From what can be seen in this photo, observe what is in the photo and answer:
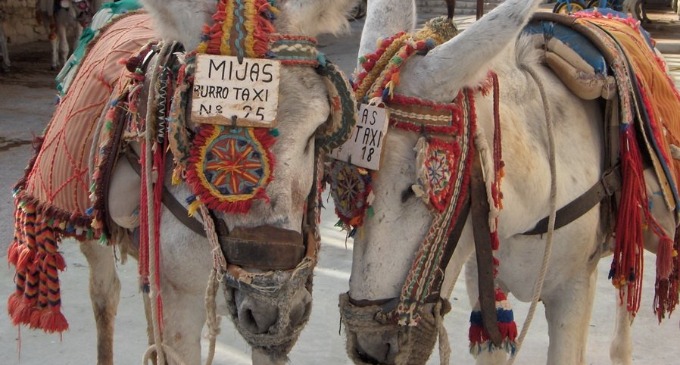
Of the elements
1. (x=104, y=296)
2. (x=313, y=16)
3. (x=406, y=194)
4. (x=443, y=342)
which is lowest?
(x=104, y=296)

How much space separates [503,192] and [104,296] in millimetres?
2391

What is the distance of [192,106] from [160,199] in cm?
52

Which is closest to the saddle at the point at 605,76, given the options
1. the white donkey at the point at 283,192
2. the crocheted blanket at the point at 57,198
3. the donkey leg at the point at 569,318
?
the donkey leg at the point at 569,318

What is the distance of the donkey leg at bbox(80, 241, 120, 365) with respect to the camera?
4.18 m

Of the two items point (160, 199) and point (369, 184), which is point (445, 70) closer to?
point (369, 184)

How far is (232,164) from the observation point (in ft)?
7.32

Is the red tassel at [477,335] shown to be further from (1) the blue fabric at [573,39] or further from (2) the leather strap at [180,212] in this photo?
(2) the leather strap at [180,212]

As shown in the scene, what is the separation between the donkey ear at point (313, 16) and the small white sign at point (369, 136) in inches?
10.7

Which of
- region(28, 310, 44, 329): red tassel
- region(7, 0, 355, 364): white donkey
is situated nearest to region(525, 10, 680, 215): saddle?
region(7, 0, 355, 364): white donkey

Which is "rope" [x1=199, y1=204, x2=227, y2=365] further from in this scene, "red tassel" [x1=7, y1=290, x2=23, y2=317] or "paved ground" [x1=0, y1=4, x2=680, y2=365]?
"paved ground" [x1=0, y1=4, x2=680, y2=365]

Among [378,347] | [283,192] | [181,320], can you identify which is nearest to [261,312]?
[283,192]

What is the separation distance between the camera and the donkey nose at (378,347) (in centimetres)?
251

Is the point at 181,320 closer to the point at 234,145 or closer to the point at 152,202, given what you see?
the point at 152,202

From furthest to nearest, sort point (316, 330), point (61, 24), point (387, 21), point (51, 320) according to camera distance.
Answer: point (61, 24) < point (316, 330) < point (51, 320) < point (387, 21)
